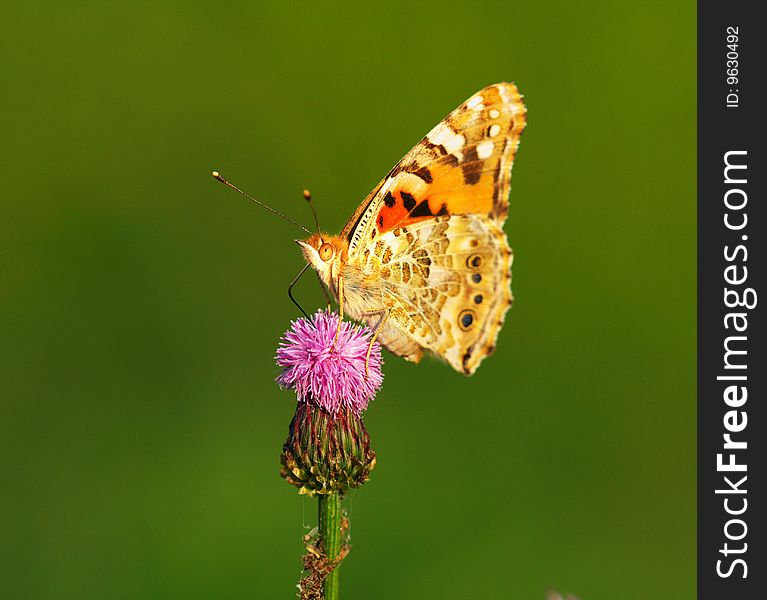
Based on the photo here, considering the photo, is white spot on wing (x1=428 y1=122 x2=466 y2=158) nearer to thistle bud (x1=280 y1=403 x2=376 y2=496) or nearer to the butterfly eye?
the butterfly eye

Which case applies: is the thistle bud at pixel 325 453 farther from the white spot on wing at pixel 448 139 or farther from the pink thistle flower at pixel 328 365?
the white spot on wing at pixel 448 139

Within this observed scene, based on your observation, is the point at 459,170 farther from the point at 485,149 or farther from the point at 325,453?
the point at 325,453

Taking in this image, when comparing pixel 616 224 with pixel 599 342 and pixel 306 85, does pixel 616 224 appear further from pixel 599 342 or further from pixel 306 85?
pixel 306 85

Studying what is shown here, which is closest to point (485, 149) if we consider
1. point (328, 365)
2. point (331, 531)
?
point (328, 365)

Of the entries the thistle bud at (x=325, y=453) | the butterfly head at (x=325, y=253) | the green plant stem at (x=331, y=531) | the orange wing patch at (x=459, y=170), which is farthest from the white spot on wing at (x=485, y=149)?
the green plant stem at (x=331, y=531)

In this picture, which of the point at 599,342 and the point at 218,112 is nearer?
the point at 599,342
